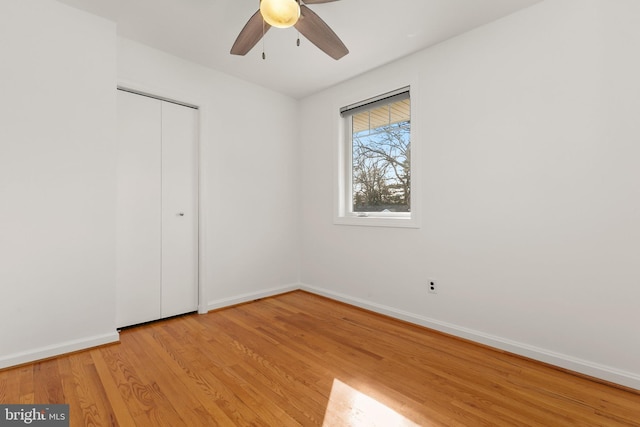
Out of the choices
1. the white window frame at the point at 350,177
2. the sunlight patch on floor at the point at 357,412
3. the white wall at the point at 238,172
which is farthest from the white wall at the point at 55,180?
the white window frame at the point at 350,177

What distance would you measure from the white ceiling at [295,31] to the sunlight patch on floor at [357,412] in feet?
8.18

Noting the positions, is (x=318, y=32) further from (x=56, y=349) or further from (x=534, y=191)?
(x=56, y=349)

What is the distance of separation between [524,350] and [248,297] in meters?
2.58

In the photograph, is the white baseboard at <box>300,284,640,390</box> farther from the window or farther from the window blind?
the window blind

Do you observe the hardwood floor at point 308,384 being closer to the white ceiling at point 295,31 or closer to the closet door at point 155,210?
the closet door at point 155,210

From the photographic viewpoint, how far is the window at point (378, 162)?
299cm

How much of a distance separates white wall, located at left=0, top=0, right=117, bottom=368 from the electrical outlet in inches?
102

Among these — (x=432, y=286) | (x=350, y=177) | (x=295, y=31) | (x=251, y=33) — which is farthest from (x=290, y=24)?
(x=432, y=286)

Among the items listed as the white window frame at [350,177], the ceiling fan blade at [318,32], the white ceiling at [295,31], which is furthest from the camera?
the white window frame at [350,177]

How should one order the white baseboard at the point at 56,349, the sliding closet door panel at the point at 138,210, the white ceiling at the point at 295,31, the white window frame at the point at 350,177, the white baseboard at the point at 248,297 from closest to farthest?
the white baseboard at the point at 56,349 < the white ceiling at the point at 295,31 < the sliding closet door panel at the point at 138,210 < the white window frame at the point at 350,177 < the white baseboard at the point at 248,297

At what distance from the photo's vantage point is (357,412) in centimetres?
155

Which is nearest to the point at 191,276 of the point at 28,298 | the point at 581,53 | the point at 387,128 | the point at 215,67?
the point at 28,298

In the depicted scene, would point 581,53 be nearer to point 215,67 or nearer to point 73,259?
point 215,67

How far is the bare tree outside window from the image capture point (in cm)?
301
